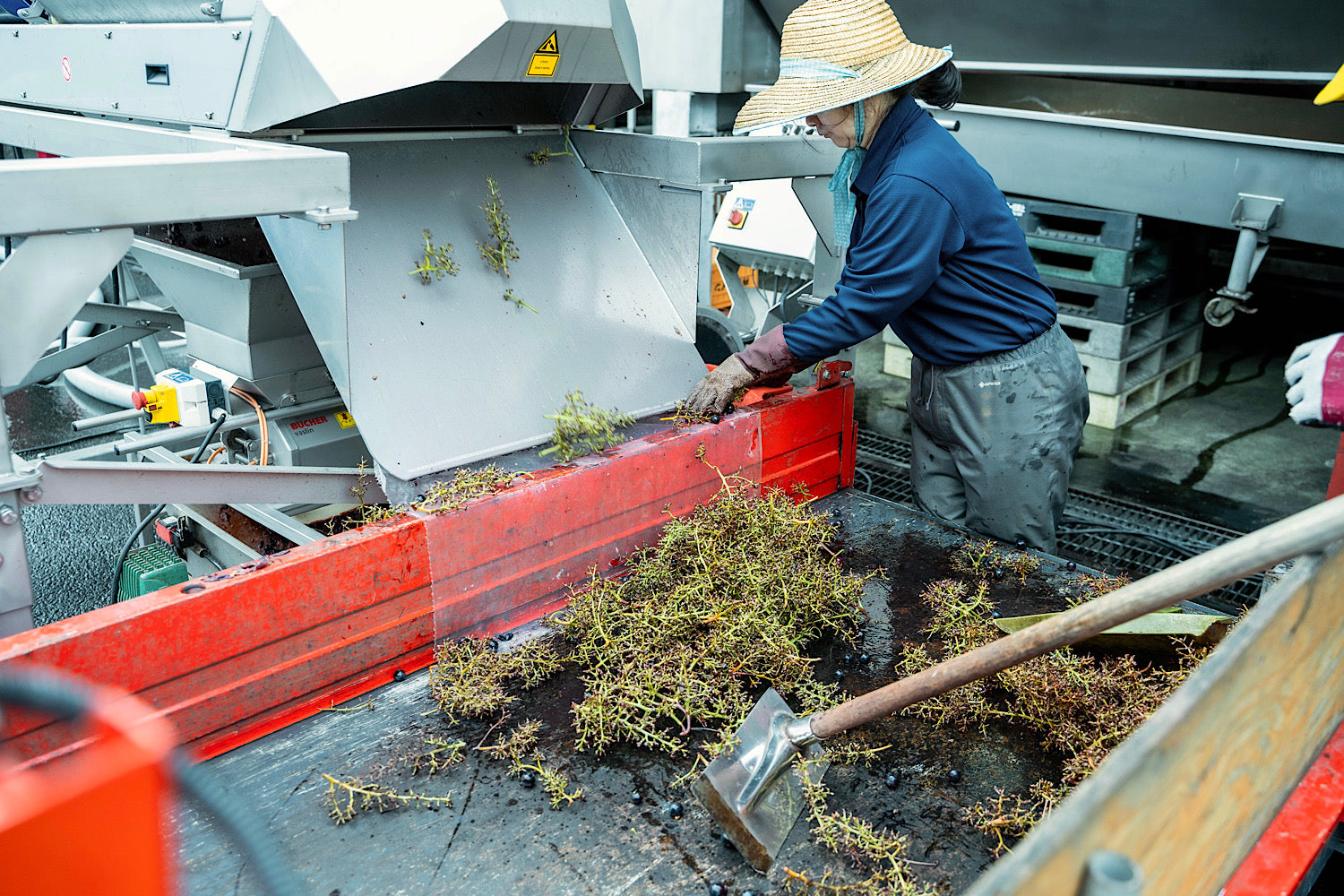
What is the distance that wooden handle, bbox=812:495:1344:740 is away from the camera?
1.13 m

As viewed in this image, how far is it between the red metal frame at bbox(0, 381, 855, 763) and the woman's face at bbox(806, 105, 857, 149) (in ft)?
2.65

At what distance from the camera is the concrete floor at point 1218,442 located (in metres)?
4.53

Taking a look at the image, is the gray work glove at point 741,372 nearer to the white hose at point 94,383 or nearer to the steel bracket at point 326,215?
the steel bracket at point 326,215

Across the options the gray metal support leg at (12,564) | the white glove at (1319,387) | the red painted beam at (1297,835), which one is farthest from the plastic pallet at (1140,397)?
the gray metal support leg at (12,564)

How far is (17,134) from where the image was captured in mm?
2807

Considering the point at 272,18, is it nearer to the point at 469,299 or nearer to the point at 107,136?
the point at 107,136

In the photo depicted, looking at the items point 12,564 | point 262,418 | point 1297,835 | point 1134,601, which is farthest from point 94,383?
point 1297,835

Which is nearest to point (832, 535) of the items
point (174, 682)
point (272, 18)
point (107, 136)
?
point (174, 682)

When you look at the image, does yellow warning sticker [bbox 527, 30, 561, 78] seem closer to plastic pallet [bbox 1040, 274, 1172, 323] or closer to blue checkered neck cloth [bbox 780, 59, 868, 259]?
blue checkered neck cloth [bbox 780, 59, 868, 259]

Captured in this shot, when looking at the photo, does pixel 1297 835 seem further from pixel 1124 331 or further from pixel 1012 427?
pixel 1124 331

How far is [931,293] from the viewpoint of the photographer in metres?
2.76

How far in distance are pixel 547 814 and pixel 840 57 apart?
2.03 m

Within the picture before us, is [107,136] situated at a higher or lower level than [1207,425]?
higher

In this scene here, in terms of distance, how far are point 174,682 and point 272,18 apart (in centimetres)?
151
